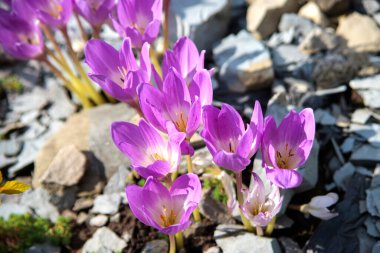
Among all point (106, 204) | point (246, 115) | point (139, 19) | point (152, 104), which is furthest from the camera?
point (246, 115)

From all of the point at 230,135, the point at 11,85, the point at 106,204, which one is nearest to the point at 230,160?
the point at 230,135

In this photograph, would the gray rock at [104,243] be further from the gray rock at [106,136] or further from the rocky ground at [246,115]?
the gray rock at [106,136]

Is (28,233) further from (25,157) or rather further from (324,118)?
(324,118)

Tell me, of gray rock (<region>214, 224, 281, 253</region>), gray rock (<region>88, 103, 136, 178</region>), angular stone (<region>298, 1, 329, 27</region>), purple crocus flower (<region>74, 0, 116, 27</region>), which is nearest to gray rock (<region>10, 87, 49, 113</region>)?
gray rock (<region>88, 103, 136, 178</region>)

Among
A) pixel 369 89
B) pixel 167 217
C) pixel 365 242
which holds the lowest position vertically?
pixel 365 242

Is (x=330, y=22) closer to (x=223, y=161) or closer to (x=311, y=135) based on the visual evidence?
(x=311, y=135)

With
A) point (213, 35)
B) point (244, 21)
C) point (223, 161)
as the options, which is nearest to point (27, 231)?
point (223, 161)

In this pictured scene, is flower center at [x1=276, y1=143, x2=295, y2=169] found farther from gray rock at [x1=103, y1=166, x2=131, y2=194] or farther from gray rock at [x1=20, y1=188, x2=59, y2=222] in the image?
gray rock at [x1=20, y1=188, x2=59, y2=222]
